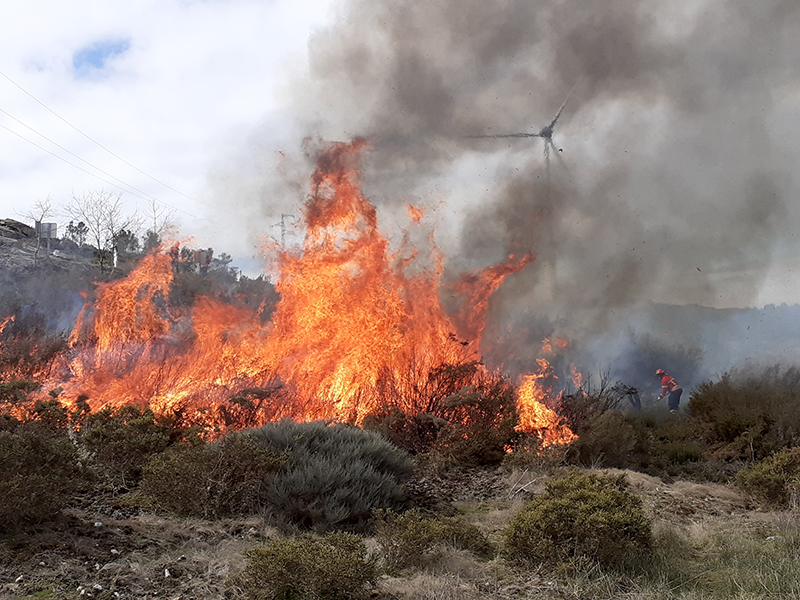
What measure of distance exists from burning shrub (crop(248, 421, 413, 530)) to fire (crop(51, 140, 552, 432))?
345 centimetres

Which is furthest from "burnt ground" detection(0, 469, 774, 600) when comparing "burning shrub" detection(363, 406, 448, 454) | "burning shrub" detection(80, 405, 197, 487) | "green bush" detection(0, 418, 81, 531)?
"burning shrub" detection(363, 406, 448, 454)

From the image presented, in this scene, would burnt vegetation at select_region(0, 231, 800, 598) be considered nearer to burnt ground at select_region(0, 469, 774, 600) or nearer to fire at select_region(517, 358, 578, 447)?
burnt ground at select_region(0, 469, 774, 600)

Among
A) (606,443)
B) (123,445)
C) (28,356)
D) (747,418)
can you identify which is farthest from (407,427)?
(28,356)

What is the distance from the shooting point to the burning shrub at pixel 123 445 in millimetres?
7918

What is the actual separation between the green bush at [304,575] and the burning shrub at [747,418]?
32.0 feet

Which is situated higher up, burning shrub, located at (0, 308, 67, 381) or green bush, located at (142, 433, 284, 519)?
burning shrub, located at (0, 308, 67, 381)

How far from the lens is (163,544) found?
557cm

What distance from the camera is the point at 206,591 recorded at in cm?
436

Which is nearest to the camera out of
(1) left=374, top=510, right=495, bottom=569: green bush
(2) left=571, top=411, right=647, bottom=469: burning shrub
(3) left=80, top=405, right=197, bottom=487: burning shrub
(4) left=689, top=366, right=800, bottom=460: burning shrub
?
(1) left=374, top=510, right=495, bottom=569: green bush

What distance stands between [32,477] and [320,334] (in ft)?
28.4

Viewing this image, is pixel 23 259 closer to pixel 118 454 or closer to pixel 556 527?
pixel 118 454

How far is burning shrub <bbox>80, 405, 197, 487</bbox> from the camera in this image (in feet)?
26.0

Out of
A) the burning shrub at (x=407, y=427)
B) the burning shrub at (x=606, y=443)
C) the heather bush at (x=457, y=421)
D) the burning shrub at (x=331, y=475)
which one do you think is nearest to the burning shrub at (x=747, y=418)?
the burning shrub at (x=606, y=443)

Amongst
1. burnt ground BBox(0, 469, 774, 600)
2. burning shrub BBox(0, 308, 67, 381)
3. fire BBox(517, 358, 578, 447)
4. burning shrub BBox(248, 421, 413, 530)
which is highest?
burning shrub BBox(0, 308, 67, 381)
